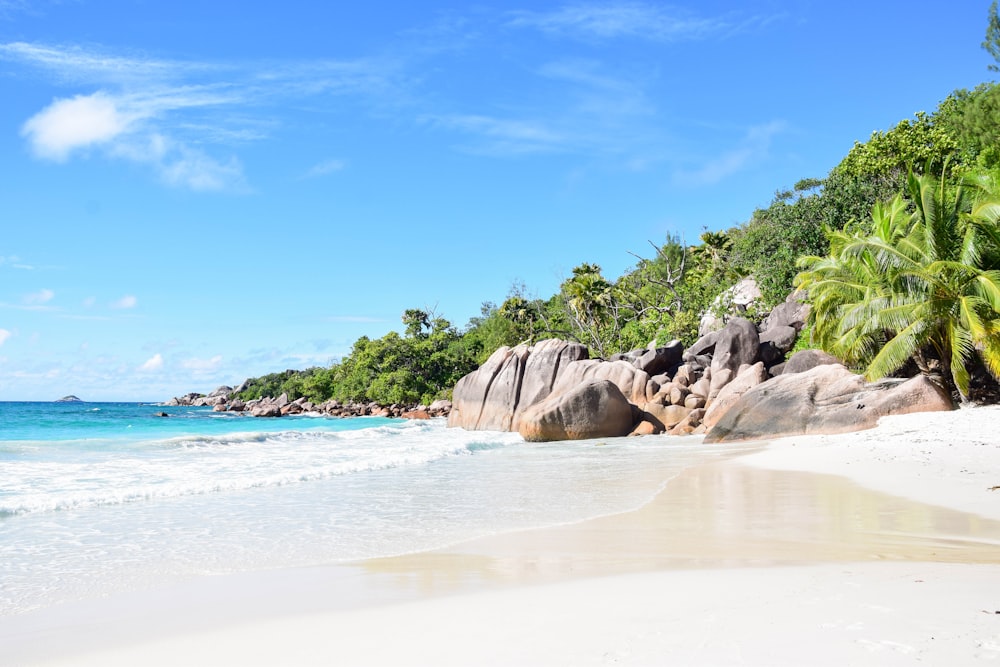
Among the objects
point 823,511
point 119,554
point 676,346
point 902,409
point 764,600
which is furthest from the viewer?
point 676,346

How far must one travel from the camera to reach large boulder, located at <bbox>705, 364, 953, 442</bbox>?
54.5ft

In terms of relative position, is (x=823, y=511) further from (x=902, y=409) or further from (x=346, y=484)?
(x=902, y=409)

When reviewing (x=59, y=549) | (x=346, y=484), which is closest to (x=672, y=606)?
(x=59, y=549)

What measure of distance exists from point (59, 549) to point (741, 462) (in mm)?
10935

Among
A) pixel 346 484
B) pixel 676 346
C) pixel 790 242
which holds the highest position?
pixel 790 242

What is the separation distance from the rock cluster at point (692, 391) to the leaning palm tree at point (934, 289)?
3.52 ft

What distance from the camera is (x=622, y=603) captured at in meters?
4.50

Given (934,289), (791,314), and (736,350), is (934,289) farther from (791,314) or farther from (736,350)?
(791,314)

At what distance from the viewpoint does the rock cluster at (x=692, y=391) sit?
17578mm

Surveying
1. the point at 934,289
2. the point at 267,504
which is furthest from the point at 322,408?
the point at 267,504

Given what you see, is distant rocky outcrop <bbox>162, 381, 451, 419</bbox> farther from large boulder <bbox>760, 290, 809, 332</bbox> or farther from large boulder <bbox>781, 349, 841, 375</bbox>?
large boulder <bbox>781, 349, 841, 375</bbox>

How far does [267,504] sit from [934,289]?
15.7 m

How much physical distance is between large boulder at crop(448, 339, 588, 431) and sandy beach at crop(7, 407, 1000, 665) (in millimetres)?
21177

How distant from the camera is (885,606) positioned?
404 cm
